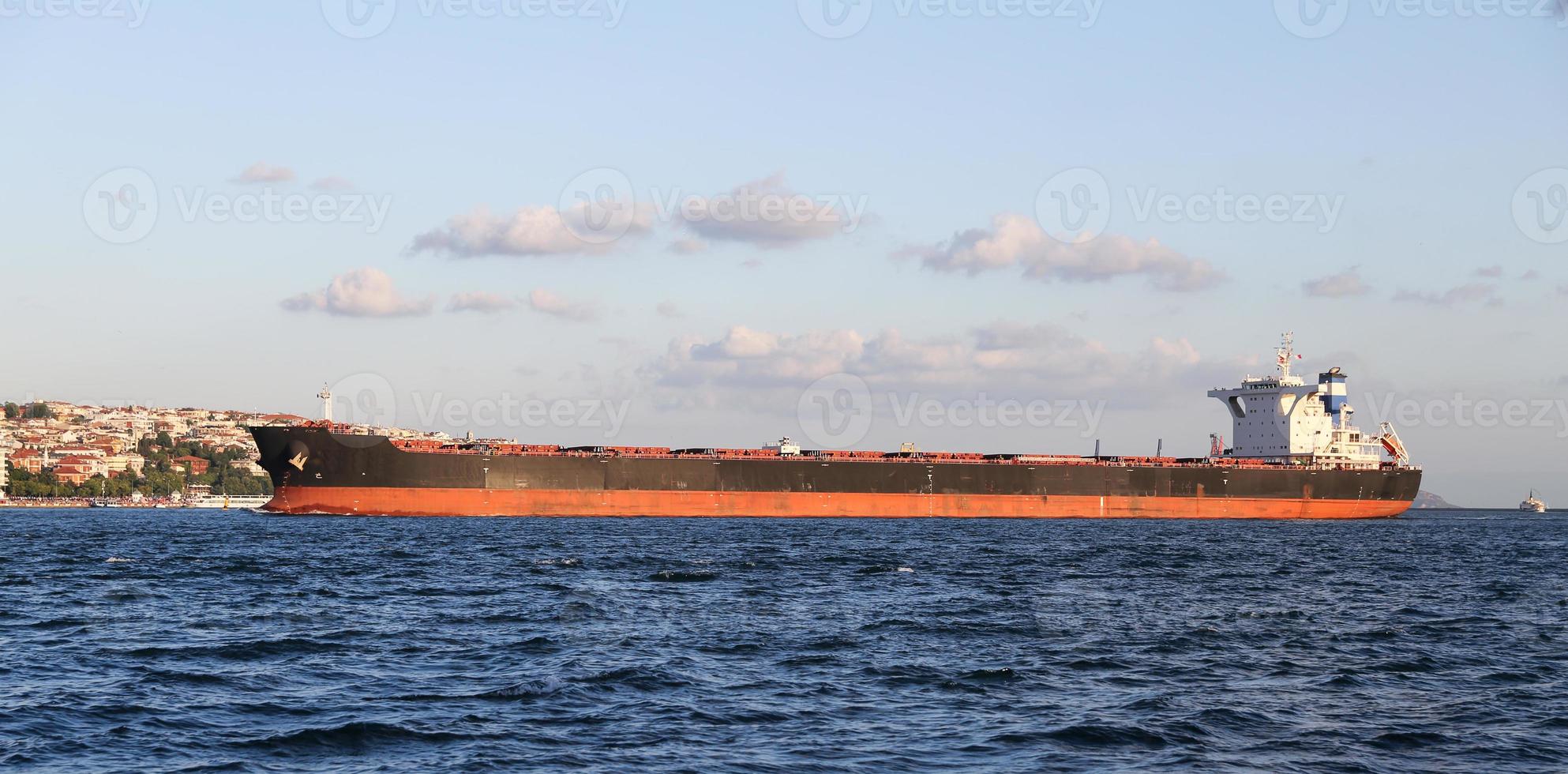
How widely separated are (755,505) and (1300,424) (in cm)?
4427

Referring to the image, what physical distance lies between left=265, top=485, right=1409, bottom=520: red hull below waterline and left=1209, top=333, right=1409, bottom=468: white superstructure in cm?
596

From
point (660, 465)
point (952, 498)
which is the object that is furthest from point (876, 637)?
point (952, 498)

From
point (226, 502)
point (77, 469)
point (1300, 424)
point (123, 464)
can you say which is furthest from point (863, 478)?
point (123, 464)

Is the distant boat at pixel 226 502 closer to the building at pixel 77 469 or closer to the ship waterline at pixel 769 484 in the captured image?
the building at pixel 77 469

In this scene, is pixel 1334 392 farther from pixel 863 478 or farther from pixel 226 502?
pixel 226 502

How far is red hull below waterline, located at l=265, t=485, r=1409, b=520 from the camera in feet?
221

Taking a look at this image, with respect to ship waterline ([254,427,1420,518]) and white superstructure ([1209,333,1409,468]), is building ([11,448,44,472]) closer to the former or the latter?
ship waterline ([254,427,1420,518])

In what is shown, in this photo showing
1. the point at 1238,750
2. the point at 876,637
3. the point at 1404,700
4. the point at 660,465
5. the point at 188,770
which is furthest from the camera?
the point at 660,465

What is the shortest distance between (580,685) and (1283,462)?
80.8 metres

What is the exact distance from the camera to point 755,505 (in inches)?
2879

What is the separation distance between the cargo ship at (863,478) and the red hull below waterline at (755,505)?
8cm

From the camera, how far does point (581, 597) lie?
1225 inches

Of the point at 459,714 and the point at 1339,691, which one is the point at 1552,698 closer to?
the point at 1339,691

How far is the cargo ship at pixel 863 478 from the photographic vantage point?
6700cm
